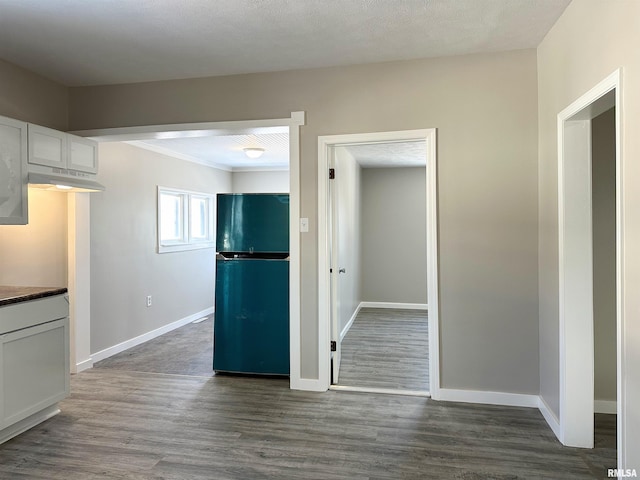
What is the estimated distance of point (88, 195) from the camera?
4.12m

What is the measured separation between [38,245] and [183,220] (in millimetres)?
2541

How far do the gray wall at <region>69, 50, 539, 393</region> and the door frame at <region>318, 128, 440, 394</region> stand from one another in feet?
0.15

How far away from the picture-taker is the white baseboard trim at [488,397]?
3138 mm

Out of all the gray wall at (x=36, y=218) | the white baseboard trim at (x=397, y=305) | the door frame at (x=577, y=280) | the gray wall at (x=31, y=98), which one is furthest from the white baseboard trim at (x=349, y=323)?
the gray wall at (x=31, y=98)

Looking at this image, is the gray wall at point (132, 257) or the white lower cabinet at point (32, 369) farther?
the gray wall at point (132, 257)

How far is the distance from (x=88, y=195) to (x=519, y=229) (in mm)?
3796

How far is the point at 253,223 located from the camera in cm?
395

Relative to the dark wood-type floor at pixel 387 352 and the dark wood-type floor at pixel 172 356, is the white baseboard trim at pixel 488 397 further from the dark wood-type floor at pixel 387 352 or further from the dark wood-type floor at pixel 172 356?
the dark wood-type floor at pixel 172 356

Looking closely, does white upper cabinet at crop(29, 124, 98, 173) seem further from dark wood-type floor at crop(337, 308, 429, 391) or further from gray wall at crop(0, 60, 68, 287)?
dark wood-type floor at crop(337, 308, 429, 391)

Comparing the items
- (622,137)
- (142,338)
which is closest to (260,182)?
(142,338)

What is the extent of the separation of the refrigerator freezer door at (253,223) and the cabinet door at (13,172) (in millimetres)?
1523

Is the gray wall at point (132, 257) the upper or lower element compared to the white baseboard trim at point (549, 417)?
upper

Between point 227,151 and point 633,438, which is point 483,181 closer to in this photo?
point 633,438

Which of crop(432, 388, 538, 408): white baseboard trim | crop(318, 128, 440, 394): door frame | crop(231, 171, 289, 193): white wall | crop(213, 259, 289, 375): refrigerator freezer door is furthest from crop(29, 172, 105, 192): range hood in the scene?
crop(231, 171, 289, 193): white wall
